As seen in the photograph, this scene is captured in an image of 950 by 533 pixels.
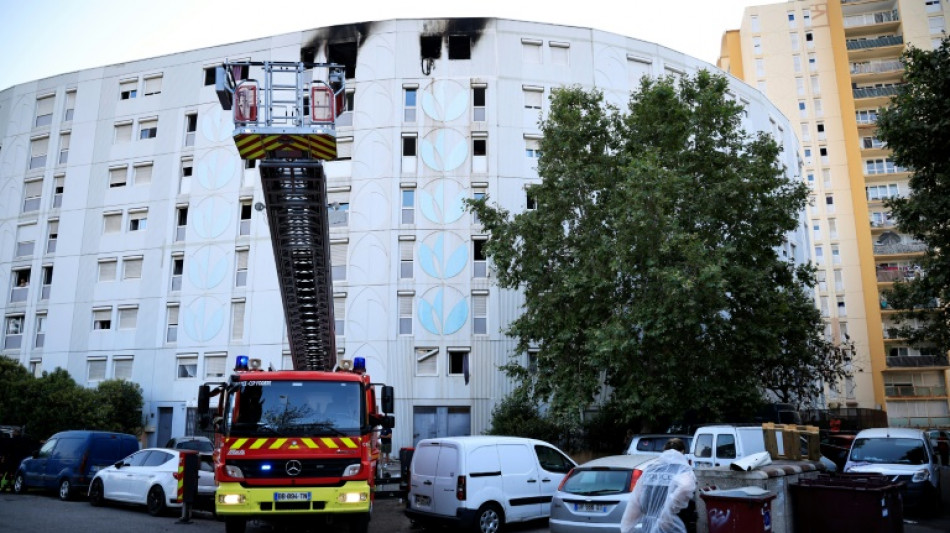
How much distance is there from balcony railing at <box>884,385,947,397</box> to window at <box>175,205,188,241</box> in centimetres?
4877

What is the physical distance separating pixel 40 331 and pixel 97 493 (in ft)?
75.6

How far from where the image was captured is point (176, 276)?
32.8m

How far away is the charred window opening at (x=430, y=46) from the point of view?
3191cm

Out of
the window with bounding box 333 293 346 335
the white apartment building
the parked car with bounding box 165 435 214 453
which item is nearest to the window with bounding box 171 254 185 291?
the white apartment building

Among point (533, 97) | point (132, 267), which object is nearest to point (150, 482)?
point (132, 267)

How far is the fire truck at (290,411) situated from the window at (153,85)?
1068 inches

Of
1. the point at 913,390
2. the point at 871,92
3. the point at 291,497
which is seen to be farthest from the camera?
the point at 871,92

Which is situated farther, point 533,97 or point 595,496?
point 533,97

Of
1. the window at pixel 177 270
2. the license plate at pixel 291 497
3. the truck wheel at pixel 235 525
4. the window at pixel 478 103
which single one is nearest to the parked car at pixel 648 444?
the license plate at pixel 291 497

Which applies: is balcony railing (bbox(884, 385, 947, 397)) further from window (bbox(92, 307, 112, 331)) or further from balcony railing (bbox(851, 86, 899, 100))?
window (bbox(92, 307, 112, 331))

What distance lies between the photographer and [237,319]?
31.3m

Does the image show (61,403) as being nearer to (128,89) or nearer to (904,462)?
(128,89)

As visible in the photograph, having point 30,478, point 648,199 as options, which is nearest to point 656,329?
point 648,199

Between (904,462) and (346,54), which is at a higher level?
(346,54)
